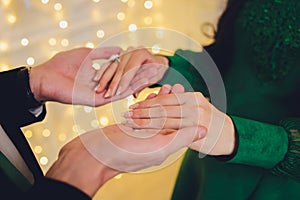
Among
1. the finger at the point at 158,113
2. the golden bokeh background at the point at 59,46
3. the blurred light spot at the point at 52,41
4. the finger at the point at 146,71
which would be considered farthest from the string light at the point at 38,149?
the finger at the point at 158,113

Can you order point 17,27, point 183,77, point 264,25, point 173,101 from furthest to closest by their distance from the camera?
point 17,27, point 183,77, point 264,25, point 173,101

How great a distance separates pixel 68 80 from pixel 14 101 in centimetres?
9

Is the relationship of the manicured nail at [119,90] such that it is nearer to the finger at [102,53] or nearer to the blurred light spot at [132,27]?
the finger at [102,53]

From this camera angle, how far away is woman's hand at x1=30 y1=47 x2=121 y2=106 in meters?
0.73

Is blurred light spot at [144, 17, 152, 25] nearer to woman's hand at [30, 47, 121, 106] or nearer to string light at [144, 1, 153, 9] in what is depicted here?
string light at [144, 1, 153, 9]

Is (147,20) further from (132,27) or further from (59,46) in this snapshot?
(59,46)

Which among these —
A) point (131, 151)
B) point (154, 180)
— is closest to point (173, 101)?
point (131, 151)

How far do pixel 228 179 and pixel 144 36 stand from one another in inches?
21.1

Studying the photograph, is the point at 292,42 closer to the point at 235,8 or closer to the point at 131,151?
the point at 235,8

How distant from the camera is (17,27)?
1127 mm

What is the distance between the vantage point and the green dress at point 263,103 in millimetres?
660

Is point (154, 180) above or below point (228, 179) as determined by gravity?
below

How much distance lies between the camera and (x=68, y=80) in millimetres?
746

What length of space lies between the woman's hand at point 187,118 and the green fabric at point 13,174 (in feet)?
0.50
